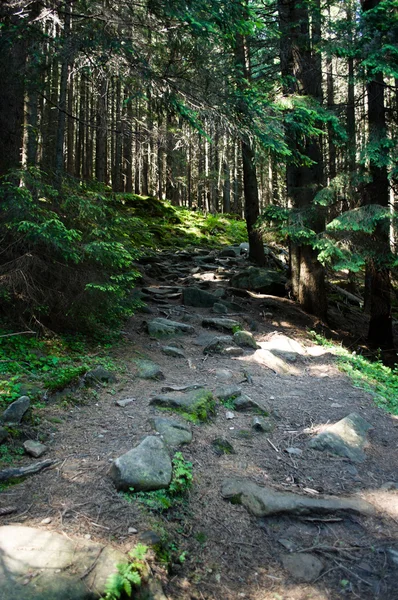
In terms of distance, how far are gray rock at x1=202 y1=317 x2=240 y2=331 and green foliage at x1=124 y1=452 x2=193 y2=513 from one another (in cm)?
530

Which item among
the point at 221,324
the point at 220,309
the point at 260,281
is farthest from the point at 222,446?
the point at 260,281

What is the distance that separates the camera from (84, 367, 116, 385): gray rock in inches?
194

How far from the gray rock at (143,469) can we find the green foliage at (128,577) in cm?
63

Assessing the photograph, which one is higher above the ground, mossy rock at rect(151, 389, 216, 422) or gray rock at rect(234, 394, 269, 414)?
mossy rock at rect(151, 389, 216, 422)

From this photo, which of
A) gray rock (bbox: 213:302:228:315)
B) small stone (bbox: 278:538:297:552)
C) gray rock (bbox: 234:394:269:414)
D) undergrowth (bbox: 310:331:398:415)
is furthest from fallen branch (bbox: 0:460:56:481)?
gray rock (bbox: 213:302:228:315)

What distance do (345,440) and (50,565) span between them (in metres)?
3.39

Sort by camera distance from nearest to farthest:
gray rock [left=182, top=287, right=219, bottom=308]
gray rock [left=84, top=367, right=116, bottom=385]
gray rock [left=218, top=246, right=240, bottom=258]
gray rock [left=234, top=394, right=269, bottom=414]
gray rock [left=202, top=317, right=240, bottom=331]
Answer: gray rock [left=84, top=367, right=116, bottom=385] < gray rock [left=234, top=394, right=269, bottom=414] < gray rock [left=202, top=317, right=240, bottom=331] < gray rock [left=182, top=287, right=219, bottom=308] < gray rock [left=218, top=246, right=240, bottom=258]

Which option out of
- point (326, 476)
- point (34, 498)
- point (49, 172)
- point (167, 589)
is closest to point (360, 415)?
point (326, 476)

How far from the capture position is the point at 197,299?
34.0ft

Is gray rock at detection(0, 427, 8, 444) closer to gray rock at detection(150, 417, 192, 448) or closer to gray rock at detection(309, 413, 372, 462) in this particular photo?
gray rock at detection(150, 417, 192, 448)

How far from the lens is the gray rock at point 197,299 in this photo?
1030 centimetres

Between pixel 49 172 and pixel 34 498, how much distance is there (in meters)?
4.97

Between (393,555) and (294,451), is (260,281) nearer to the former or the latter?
(294,451)

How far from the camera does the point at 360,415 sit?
16.9 ft
